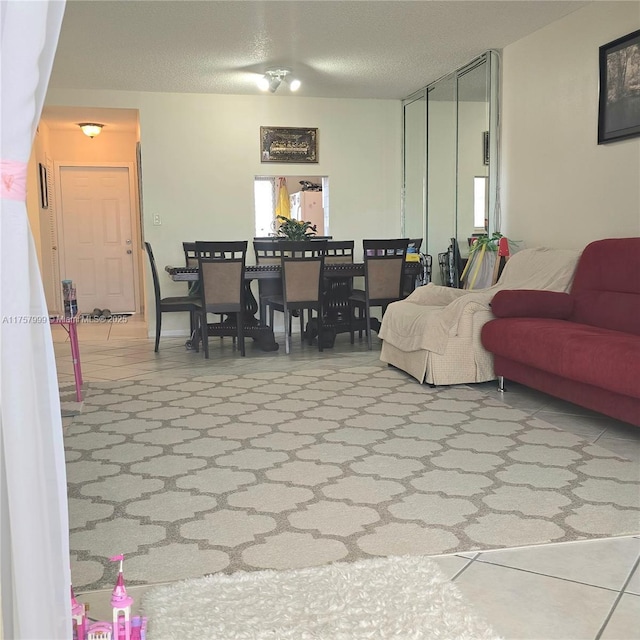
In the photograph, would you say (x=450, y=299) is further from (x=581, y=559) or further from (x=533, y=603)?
(x=533, y=603)

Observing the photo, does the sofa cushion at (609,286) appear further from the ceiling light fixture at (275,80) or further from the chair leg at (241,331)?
the ceiling light fixture at (275,80)

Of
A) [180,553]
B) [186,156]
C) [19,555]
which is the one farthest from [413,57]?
[19,555]

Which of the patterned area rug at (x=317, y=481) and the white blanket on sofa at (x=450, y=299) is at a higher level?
the white blanket on sofa at (x=450, y=299)

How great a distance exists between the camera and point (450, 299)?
4695 millimetres

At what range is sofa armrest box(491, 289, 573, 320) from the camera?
393 cm

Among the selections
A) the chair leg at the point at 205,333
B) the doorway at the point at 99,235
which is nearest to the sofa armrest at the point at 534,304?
the chair leg at the point at 205,333

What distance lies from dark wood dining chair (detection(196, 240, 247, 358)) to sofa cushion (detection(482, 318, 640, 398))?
2175mm

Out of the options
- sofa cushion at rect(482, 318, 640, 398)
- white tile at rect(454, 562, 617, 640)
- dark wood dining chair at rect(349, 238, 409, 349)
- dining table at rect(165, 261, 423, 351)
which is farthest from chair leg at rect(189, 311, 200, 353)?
white tile at rect(454, 562, 617, 640)

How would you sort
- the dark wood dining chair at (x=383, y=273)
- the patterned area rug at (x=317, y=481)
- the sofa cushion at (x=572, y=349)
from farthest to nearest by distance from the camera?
the dark wood dining chair at (x=383, y=273), the sofa cushion at (x=572, y=349), the patterned area rug at (x=317, y=481)

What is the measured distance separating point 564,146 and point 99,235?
6741 millimetres

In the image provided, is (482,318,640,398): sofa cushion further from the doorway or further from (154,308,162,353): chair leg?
the doorway

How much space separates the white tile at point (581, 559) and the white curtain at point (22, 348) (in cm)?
125

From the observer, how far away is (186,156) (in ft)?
22.5

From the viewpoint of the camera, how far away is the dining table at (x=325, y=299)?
5648 millimetres
